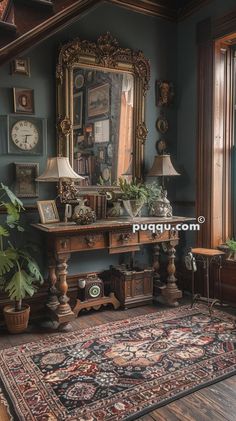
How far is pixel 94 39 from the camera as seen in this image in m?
3.65

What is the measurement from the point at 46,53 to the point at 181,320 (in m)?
2.86

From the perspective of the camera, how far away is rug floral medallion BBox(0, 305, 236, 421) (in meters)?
2.00

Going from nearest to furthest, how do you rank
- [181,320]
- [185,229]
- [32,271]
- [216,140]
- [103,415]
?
[103,415]
[32,271]
[181,320]
[216,140]
[185,229]

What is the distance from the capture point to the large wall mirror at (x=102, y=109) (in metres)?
3.51

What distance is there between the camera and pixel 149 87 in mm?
4055

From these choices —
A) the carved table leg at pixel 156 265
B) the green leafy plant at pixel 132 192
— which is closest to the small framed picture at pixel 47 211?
the green leafy plant at pixel 132 192

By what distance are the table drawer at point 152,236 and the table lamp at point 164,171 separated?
260 millimetres

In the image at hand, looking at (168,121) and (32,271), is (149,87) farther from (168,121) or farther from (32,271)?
(32,271)

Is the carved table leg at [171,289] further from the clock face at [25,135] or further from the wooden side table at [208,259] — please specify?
the clock face at [25,135]

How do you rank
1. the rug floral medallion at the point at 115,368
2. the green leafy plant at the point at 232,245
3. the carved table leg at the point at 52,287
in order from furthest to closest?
the green leafy plant at the point at 232,245
the carved table leg at the point at 52,287
the rug floral medallion at the point at 115,368

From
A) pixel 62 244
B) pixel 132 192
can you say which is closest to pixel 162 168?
pixel 132 192

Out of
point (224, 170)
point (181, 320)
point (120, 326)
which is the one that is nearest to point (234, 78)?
point (224, 170)

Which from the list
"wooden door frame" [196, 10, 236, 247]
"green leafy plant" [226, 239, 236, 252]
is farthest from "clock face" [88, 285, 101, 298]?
"green leafy plant" [226, 239, 236, 252]

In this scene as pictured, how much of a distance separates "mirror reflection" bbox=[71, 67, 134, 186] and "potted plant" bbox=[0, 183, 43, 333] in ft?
2.88
